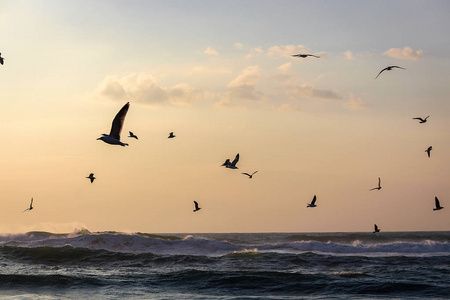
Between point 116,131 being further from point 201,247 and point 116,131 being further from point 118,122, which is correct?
point 201,247

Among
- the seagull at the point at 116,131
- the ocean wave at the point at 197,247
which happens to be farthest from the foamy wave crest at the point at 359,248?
the seagull at the point at 116,131

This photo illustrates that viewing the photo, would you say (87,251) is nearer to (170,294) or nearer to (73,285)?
(73,285)

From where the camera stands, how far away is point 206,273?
1137 inches

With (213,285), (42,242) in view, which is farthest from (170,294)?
(42,242)

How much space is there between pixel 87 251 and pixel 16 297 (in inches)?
619

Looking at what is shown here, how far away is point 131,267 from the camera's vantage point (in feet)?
109

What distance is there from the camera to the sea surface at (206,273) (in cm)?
2439

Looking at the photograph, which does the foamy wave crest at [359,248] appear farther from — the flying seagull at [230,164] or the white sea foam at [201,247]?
the flying seagull at [230,164]

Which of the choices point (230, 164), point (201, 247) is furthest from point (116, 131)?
point (201, 247)

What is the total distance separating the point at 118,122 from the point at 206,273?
11.2 metres

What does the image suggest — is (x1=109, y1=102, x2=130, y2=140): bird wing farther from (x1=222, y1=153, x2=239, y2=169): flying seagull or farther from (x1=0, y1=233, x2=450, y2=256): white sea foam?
(x1=0, y1=233, x2=450, y2=256): white sea foam

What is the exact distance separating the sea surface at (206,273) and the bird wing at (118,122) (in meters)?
6.89

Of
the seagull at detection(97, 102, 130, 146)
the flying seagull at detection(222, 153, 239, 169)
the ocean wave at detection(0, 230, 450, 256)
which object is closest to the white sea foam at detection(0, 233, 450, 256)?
the ocean wave at detection(0, 230, 450, 256)

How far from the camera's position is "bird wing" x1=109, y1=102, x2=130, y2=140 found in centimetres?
2067
